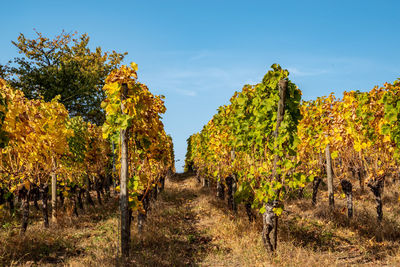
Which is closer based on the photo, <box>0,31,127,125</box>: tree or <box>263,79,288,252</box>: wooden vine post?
<box>263,79,288,252</box>: wooden vine post

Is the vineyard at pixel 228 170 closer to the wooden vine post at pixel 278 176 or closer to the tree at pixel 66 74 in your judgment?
the wooden vine post at pixel 278 176

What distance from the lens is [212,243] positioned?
748cm

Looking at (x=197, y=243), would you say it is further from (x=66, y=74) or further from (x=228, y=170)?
(x=66, y=74)

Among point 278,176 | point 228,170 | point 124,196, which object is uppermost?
point 278,176

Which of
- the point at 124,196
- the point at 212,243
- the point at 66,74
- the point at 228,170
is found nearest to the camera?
the point at 124,196

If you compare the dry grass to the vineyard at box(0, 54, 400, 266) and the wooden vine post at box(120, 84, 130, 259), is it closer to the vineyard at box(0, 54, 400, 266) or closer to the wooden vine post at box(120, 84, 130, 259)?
the vineyard at box(0, 54, 400, 266)

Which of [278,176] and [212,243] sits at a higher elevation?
[278,176]

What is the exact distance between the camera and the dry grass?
5.87 meters

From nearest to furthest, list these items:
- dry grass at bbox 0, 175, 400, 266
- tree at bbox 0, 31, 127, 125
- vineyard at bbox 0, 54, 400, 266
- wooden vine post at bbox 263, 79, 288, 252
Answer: vineyard at bbox 0, 54, 400, 266 < dry grass at bbox 0, 175, 400, 266 < wooden vine post at bbox 263, 79, 288, 252 < tree at bbox 0, 31, 127, 125

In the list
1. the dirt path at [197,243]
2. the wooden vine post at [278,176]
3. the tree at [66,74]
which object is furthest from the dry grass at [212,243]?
the tree at [66,74]

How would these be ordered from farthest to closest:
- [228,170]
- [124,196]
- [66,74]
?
[66,74], [228,170], [124,196]

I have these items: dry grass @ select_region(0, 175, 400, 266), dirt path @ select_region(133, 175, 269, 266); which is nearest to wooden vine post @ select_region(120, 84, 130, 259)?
dry grass @ select_region(0, 175, 400, 266)

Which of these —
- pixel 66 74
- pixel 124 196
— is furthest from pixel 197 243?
pixel 66 74

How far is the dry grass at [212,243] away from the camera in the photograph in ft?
19.3
